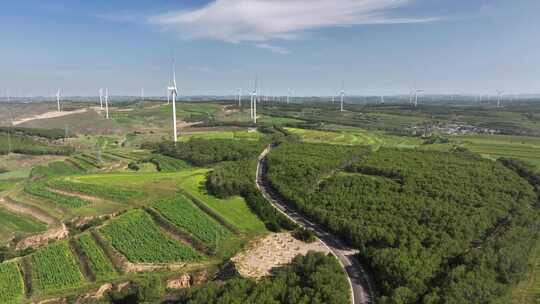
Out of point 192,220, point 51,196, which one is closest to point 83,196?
point 51,196

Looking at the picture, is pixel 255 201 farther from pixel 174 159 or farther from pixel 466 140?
pixel 466 140

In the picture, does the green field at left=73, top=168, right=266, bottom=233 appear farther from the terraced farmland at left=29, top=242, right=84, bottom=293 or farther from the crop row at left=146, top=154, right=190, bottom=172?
the terraced farmland at left=29, top=242, right=84, bottom=293

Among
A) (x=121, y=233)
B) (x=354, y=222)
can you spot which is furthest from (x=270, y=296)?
(x=121, y=233)

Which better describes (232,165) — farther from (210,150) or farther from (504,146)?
(504,146)

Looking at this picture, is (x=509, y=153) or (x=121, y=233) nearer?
(x=121, y=233)

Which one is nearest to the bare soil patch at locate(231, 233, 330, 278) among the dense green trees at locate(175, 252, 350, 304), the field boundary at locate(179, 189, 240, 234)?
the dense green trees at locate(175, 252, 350, 304)

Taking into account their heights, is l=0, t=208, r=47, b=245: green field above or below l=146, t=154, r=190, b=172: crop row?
below
